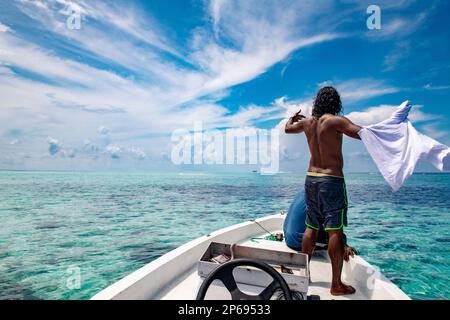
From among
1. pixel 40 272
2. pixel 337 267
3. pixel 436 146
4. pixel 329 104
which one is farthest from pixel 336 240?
pixel 40 272

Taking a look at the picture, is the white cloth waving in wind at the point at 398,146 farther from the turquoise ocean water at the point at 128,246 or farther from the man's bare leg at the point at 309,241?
the turquoise ocean water at the point at 128,246

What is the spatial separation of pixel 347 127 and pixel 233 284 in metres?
1.76

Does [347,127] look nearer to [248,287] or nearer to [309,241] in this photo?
[309,241]

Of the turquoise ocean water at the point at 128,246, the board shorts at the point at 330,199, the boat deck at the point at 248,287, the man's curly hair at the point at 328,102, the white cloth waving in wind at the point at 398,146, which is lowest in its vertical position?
the turquoise ocean water at the point at 128,246

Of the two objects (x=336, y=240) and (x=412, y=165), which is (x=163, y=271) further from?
(x=412, y=165)

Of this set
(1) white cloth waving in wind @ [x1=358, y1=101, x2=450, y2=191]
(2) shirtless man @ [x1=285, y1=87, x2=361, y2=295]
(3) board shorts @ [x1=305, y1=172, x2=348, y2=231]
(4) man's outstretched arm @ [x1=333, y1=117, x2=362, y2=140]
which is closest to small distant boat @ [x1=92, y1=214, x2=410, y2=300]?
(2) shirtless man @ [x1=285, y1=87, x2=361, y2=295]

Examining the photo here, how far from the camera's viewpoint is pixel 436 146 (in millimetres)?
1840

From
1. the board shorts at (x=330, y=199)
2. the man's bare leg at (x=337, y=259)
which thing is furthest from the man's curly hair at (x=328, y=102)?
the man's bare leg at (x=337, y=259)

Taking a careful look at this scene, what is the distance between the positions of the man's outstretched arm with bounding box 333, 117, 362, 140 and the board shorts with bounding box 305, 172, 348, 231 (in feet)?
1.45

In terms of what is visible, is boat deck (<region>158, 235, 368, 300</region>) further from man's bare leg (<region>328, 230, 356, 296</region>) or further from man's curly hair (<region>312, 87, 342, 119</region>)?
man's curly hair (<region>312, 87, 342, 119</region>)

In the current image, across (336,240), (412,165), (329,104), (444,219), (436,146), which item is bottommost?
(444,219)

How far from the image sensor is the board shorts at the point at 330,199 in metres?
2.38

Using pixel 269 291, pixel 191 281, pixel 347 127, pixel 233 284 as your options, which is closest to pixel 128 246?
pixel 191 281
